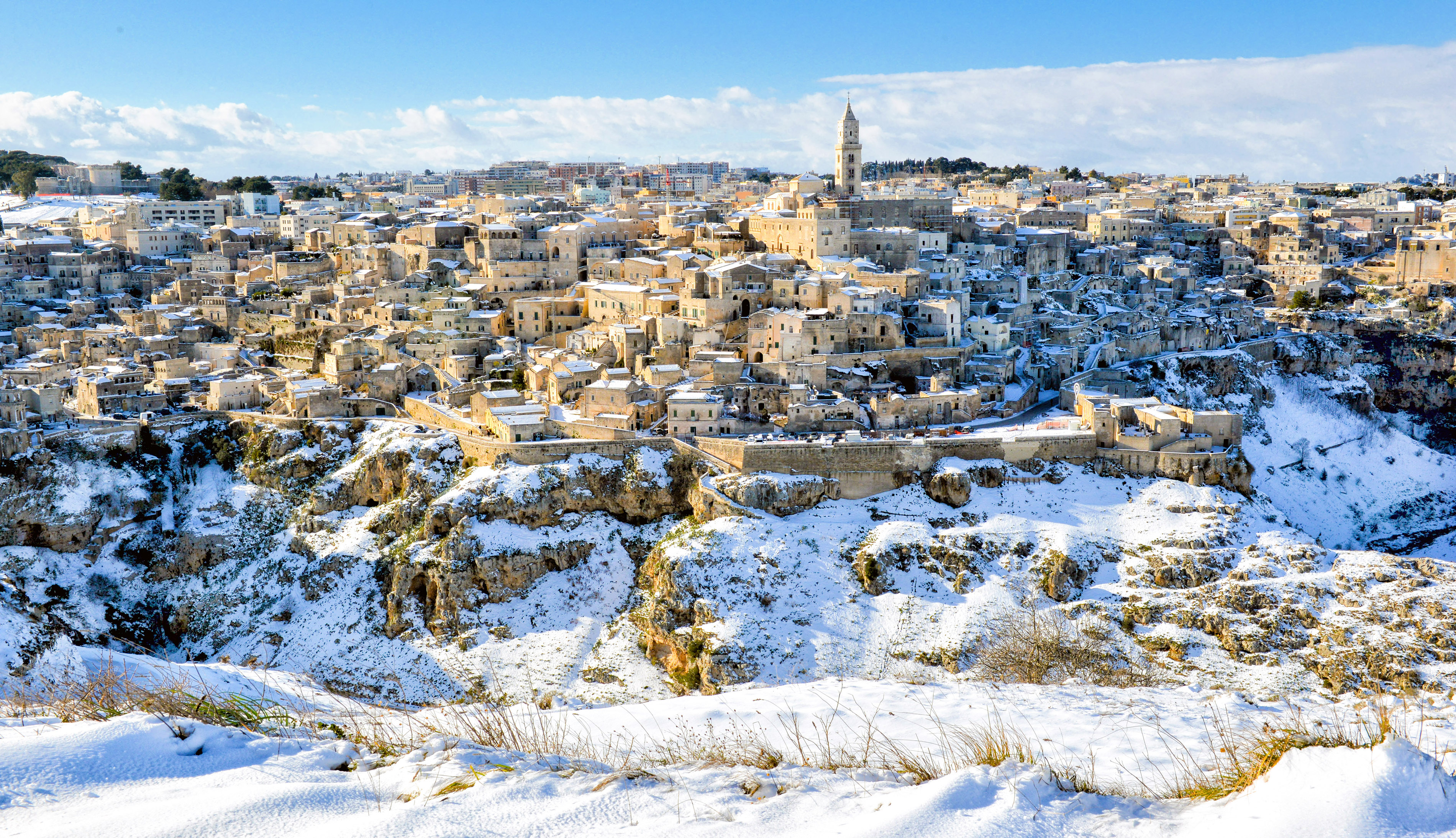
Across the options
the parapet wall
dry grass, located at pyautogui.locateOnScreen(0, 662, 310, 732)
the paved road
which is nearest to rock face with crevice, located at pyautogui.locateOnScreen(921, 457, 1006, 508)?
the parapet wall

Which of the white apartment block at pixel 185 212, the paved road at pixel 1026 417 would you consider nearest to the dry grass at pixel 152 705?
the paved road at pixel 1026 417

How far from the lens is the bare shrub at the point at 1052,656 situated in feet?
35.7

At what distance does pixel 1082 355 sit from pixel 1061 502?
13861 millimetres

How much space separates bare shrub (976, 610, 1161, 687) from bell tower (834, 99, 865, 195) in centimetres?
3588

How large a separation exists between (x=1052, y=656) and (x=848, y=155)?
45.6 m

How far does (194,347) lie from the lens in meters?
42.6

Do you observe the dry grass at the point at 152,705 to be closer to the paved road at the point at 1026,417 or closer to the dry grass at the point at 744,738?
the dry grass at the point at 744,738

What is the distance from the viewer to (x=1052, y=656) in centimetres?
1344

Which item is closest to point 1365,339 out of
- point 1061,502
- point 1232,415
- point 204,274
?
point 1232,415

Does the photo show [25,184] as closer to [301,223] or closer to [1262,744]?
[301,223]

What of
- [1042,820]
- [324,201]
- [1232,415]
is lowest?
[1232,415]

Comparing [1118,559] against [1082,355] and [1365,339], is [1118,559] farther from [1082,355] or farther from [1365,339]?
[1365,339]

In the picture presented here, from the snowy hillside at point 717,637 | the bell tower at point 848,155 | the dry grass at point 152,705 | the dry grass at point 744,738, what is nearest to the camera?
the snowy hillside at point 717,637

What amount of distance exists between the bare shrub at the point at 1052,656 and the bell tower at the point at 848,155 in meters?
35.9
